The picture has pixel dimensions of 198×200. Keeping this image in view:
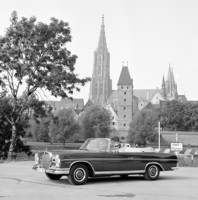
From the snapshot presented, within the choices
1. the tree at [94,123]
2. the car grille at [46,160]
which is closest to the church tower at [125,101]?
the tree at [94,123]

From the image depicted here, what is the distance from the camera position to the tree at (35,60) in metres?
25.3

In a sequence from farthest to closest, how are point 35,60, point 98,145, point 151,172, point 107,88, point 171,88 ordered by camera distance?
point 171,88 < point 107,88 < point 35,60 < point 151,172 < point 98,145

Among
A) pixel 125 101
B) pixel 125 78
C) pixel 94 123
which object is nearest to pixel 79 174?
pixel 94 123

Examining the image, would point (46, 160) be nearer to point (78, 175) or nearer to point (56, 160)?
point (56, 160)

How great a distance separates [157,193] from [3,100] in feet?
62.5

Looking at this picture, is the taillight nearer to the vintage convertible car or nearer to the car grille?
the vintage convertible car

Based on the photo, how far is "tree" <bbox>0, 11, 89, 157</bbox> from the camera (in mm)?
25266

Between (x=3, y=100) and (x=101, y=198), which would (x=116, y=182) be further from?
(x=3, y=100)

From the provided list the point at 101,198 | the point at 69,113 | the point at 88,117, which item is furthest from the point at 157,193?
the point at 88,117

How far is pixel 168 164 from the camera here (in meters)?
13.0

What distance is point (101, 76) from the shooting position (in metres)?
174

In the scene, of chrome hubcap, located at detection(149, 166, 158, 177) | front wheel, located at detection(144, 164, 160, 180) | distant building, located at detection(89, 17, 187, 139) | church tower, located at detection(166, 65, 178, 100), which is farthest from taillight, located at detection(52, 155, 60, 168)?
church tower, located at detection(166, 65, 178, 100)

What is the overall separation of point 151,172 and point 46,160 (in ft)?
12.4

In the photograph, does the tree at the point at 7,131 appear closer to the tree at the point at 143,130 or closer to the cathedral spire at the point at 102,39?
the tree at the point at 143,130
